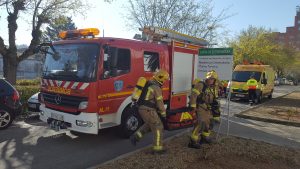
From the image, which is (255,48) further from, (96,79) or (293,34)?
(293,34)

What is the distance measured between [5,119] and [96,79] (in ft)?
Answer: 11.2

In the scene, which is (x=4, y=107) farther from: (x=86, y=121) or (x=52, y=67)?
(x=86, y=121)

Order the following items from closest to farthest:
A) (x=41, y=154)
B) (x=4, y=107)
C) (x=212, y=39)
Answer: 1. (x=41, y=154)
2. (x=4, y=107)
3. (x=212, y=39)

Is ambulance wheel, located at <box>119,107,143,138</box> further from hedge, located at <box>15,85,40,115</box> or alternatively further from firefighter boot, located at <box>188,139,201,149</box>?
hedge, located at <box>15,85,40,115</box>

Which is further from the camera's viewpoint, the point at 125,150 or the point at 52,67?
the point at 52,67

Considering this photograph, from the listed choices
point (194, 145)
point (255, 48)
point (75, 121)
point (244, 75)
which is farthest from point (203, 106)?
point (255, 48)

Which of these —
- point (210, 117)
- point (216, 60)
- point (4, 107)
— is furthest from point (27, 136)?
point (216, 60)

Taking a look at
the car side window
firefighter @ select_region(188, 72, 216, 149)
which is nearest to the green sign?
firefighter @ select_region(188, 72, 216, 149)

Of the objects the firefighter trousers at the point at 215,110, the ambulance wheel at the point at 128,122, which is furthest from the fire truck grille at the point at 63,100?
the firefighter trousers at the point at 215,110

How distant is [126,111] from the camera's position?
23.3ft

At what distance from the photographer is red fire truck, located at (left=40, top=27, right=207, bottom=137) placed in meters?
6.31

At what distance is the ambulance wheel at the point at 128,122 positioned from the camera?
7035 mm

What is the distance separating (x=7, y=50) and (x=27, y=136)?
28.3ft

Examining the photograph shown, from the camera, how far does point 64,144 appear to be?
264 inches
